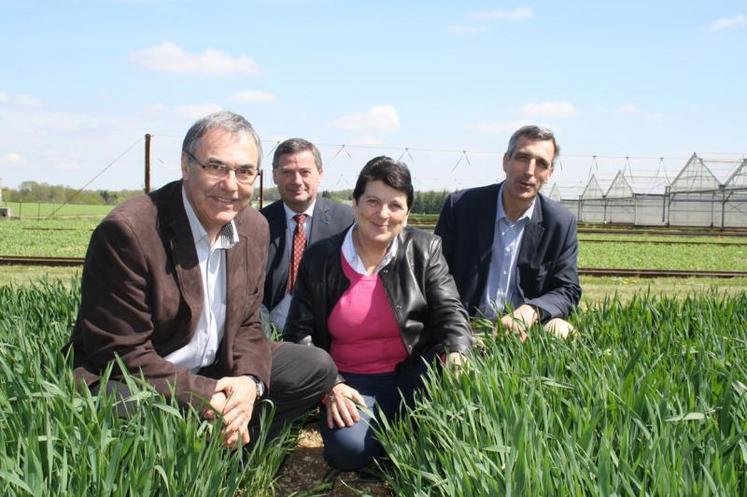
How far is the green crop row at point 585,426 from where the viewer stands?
157 cm

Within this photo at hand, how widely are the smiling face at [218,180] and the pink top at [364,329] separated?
2.24ft

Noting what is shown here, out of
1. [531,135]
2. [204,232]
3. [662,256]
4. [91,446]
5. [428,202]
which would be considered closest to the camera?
[91,446]

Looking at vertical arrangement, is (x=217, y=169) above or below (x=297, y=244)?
above

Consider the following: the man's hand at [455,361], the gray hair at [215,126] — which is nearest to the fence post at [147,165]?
the gray hair at [215,126]

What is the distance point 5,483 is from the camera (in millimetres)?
1599

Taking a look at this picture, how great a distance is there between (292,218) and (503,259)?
1.27 meters

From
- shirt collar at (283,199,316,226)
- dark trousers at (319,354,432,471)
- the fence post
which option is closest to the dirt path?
dark trousers at (319,354,432,471)

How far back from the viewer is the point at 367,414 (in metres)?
2.89

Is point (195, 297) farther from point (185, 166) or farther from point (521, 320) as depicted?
point (521, 320)

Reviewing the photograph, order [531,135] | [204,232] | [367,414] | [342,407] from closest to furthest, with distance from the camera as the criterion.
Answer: [204,232], [342,407], [367,414], [531,135]

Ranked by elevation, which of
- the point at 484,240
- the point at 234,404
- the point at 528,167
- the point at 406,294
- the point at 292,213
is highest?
the point at 528,167

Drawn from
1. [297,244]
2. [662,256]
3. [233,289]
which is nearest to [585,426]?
[233,289]

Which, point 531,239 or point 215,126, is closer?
point 215,126

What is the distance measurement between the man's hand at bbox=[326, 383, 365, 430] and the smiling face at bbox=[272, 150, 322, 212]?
154cm
